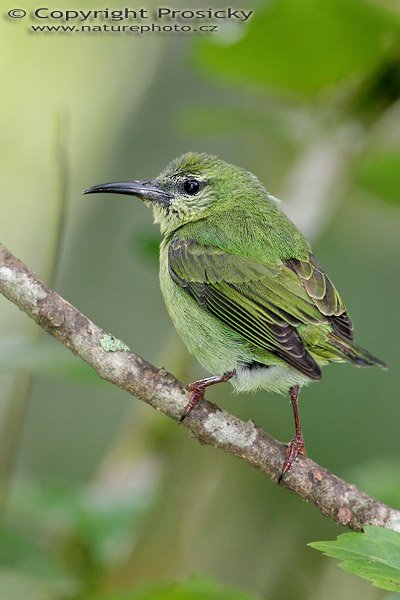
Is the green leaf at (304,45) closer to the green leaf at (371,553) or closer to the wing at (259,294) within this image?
the wing at (259,294)

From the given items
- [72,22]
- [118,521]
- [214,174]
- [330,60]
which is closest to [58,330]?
[118,521]

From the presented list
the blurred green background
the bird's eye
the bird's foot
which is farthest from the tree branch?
Result: the bird's eye

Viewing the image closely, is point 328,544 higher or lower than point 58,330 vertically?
lower

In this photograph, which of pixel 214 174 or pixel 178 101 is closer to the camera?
pixel 214 174

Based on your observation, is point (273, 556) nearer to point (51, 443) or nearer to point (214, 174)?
point (214, 174)

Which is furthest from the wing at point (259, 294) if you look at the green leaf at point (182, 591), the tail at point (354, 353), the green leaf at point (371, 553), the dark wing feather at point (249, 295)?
the green leaf at point (371, 553)

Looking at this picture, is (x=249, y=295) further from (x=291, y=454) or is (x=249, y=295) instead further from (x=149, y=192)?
(x=149, y=192)
